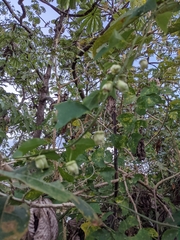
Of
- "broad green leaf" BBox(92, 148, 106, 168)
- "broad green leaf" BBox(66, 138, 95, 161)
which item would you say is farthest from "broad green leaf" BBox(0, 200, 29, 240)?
"broad green leaf" BBox(92, 148, 106, 168)

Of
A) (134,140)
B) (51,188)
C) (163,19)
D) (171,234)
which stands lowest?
(171,234)

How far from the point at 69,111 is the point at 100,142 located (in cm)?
15

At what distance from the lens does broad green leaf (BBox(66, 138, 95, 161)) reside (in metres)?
0.44

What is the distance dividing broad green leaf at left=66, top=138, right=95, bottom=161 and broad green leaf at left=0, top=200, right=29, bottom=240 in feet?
0.36

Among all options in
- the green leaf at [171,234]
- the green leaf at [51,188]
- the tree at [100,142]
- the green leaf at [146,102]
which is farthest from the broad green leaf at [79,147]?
the green leaf at [171,234]

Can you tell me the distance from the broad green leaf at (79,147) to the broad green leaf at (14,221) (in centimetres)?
11

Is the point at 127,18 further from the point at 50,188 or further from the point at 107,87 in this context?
the point at 50,188

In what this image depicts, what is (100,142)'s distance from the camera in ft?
1.64

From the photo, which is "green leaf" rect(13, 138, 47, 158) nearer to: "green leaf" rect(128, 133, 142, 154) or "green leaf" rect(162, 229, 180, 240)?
A: "green leaf" rect(128, 133, 142, 154)

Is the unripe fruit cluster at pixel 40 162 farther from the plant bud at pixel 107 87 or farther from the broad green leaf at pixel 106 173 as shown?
the broad green leaf at pixel 106 173

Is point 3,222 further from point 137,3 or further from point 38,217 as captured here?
point 137,3

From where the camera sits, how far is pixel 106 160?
78 cm

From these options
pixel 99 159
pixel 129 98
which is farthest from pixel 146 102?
pixel 99 159

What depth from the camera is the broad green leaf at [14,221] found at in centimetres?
40
